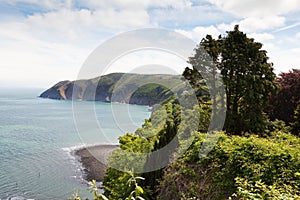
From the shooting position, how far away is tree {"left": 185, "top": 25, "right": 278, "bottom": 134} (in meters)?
16.1

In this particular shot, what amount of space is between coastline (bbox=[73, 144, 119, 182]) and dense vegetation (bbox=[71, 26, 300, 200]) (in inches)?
384

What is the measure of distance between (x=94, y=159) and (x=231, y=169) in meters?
27.0

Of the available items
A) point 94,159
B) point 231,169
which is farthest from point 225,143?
point 94,159

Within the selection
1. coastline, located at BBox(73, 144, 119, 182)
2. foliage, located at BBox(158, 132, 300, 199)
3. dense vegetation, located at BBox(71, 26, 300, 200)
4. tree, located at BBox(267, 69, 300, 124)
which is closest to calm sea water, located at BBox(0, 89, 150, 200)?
coastline, located at BBox(73, 144, 119, 182)

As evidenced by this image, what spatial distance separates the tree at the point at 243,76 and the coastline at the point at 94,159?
1520 cm

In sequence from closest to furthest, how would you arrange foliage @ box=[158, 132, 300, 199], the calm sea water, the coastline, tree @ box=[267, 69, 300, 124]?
foliage @ box=[158, 132, 300, 199] → tree @ box=[267, 69, 300, 124] → the calm sea water → the coastline

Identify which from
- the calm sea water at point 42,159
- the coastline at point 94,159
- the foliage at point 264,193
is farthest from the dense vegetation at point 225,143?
the coastline at point 94,159

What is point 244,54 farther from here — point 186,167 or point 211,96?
point 186,167

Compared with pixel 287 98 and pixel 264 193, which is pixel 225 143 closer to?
pixel 264 193

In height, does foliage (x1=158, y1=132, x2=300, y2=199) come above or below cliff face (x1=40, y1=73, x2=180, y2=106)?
below

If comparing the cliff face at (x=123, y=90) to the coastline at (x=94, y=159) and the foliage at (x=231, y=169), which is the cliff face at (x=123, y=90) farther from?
the foliage at (x=231, y=169)

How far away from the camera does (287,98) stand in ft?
59.6

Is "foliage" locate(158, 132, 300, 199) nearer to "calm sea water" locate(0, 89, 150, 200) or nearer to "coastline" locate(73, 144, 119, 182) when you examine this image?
"calm sea water" locate(0, 89, 150, 200)

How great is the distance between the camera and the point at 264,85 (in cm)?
1630
